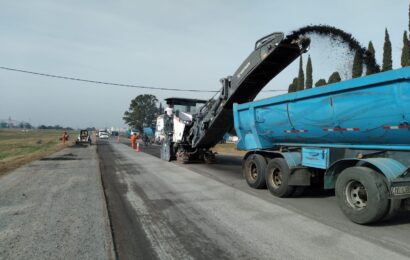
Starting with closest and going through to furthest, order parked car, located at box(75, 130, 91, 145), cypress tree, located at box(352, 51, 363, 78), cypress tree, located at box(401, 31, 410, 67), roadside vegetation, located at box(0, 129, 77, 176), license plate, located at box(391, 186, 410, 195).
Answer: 1. license plate, located at box(391, 186, 410, 195)
2. cypress tree, located at box(352, 51, 363, 78)
3. roadside vegetation, located at box(0, 129, 77, 176)
4. cypress tree, located at box(401, 31, 410, 67)
5. parked car, located at box(75, 130, 91, 145)

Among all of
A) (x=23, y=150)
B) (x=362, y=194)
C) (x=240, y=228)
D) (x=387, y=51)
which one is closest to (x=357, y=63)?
(x=362, y=194)

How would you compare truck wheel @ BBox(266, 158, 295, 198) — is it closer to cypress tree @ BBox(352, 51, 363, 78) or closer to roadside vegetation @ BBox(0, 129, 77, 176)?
cypress tree @ BBox(352, 51, 363, 78)

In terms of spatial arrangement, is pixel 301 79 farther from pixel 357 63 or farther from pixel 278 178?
pixel 278 178

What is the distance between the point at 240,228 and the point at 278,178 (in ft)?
10.8

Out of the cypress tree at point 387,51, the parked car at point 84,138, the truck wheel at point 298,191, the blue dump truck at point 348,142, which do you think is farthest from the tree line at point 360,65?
the parked car at point 84,138

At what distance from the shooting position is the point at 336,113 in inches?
262

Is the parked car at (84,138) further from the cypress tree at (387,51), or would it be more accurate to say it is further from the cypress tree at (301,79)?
the cypress tree at (387,51)

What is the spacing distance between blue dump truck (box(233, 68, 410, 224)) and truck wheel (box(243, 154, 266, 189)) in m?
0.04

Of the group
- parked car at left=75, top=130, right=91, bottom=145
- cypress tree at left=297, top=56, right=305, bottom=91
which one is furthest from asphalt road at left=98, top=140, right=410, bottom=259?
parked car at left=75, top=130, right=91, bottom=145

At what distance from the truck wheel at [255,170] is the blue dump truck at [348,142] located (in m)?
0.04

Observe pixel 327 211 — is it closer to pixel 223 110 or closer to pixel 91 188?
pixel 91 188

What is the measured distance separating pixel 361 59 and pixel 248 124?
3.33 meters

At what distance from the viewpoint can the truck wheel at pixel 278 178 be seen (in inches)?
320

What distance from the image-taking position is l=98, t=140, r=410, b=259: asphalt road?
184 inches
